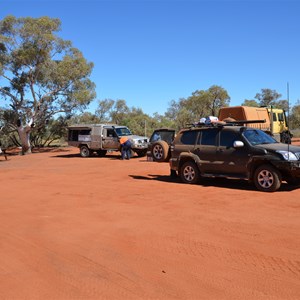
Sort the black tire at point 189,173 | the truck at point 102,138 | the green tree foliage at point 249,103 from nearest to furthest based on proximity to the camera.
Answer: the black tire at point 189,173 → the truck at point 102,138 → the green tree foliage at point 249,103

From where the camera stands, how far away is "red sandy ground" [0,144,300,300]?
13.7 feet

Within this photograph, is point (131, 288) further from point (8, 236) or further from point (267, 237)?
point (8, 236)

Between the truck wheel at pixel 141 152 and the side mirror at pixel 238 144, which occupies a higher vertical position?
the side mirror at pixel 238 144

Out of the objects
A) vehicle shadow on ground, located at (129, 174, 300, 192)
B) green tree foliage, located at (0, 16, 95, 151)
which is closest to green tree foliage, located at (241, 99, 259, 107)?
green tree foliage, located at (0, 16, 95, 151)

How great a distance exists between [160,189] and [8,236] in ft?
17.2

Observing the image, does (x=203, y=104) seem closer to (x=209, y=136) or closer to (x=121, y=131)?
(x=121, y=131)

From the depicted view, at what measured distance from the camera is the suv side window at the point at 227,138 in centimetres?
1097

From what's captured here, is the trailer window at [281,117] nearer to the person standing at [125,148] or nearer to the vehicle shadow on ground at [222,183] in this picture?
the person standing at [125,148]

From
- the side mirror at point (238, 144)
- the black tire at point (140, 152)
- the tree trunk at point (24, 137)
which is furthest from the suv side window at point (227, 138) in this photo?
the tree trunk at point (24, 137)

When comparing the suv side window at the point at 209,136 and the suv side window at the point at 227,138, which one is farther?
the suv side window at the point at 209,136

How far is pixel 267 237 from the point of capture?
5.83 metres

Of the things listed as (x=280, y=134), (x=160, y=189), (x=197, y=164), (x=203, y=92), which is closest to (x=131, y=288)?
(x=160, y=189)

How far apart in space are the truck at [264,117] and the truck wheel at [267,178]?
11124 mm

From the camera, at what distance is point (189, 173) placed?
1188 cm
